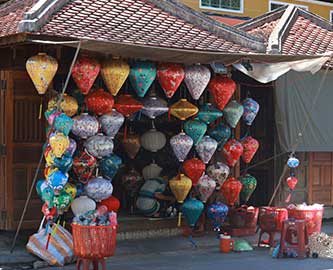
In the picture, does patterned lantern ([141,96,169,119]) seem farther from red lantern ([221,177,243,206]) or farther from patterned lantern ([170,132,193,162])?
red lantern ([221,177,243,206])

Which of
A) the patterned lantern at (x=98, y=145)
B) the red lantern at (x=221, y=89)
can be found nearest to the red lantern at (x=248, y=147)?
the red lantern at (x=221, y=89)

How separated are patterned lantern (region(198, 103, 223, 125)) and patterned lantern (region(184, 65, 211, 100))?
1.66 feet

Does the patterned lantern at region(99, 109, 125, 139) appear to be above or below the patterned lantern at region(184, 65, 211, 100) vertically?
below

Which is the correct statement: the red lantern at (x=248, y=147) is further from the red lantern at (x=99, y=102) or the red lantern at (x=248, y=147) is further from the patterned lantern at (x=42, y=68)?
the patterned lantern at (x=42, y=68)

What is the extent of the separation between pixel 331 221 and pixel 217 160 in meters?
3.53

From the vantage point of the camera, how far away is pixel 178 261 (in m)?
10.3

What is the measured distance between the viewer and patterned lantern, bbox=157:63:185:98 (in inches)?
411

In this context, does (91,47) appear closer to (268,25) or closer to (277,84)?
(277,84)

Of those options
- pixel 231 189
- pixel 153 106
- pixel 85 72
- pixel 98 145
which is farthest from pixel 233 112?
pixel 85 72

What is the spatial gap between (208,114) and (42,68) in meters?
3.08

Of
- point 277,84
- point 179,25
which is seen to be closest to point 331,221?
point 277,84

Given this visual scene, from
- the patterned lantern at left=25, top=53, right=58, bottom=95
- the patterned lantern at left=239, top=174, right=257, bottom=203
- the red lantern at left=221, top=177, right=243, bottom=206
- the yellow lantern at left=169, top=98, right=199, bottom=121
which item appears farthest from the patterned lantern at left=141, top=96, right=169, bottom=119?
the patterned lantern at left=239, top=174, right=257, bottom=203

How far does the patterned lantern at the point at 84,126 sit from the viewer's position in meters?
9.84

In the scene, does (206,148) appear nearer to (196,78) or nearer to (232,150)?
(232,150)
